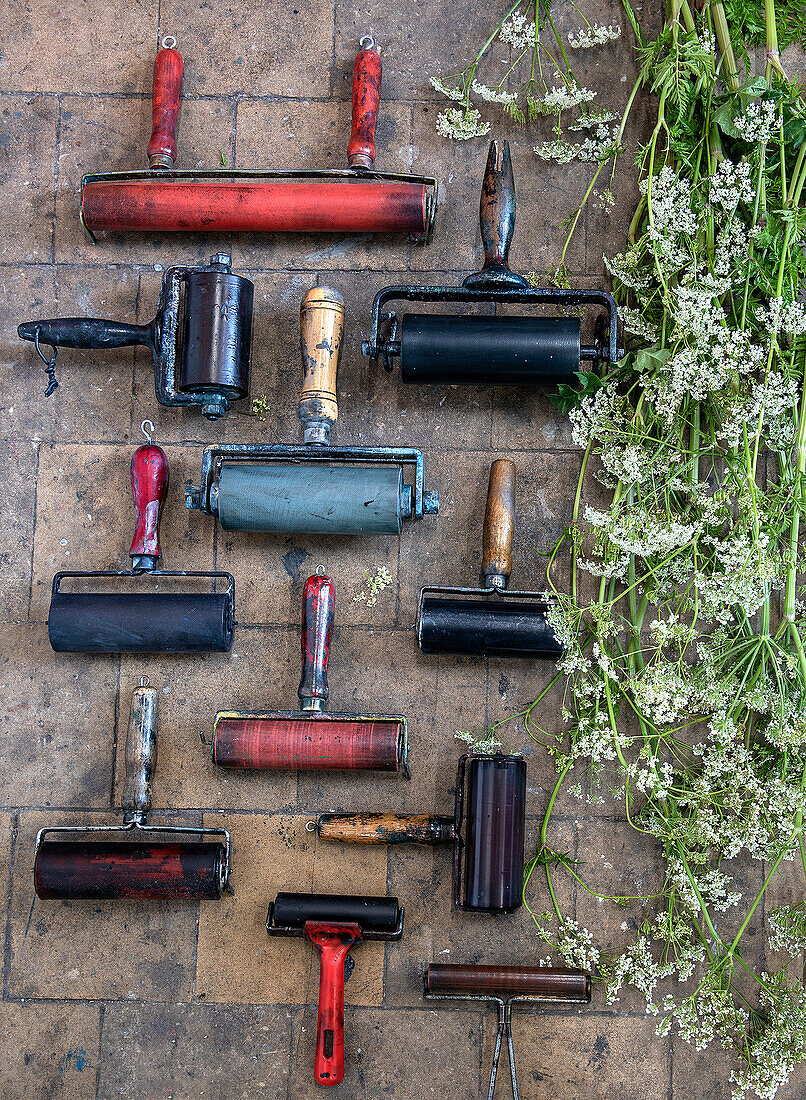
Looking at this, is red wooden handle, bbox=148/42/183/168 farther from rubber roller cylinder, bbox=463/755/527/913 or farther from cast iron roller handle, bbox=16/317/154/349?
rubber roller cylinder, bbox=463/755/527/913

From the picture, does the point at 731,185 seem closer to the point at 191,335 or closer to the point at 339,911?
the point at 191,335

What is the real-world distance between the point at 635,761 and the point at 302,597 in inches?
39.5

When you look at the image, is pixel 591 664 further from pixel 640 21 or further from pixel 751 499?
pixel 640 21

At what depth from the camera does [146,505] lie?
2.27 meters

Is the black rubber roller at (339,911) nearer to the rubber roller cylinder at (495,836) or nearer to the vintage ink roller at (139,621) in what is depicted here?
the rubber roller cylinder at (495,836)

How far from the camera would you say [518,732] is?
2316 mm

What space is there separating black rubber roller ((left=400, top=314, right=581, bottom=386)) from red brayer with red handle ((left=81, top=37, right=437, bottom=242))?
34 cm

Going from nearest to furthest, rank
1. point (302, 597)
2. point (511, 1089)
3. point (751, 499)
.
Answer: point (751, 499), point (511, 1089), point (302, 597)

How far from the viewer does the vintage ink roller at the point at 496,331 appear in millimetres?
2219

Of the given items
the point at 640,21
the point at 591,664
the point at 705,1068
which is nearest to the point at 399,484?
the point at 591,664

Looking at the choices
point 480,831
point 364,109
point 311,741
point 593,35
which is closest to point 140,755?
point 311,741

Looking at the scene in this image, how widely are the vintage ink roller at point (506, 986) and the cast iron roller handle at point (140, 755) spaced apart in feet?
2.81

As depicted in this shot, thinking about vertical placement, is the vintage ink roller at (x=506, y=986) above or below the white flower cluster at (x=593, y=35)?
below

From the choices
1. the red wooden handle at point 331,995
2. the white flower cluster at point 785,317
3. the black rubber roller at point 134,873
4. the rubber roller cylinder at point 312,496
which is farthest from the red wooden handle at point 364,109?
the red wooden handle at point 331,995
